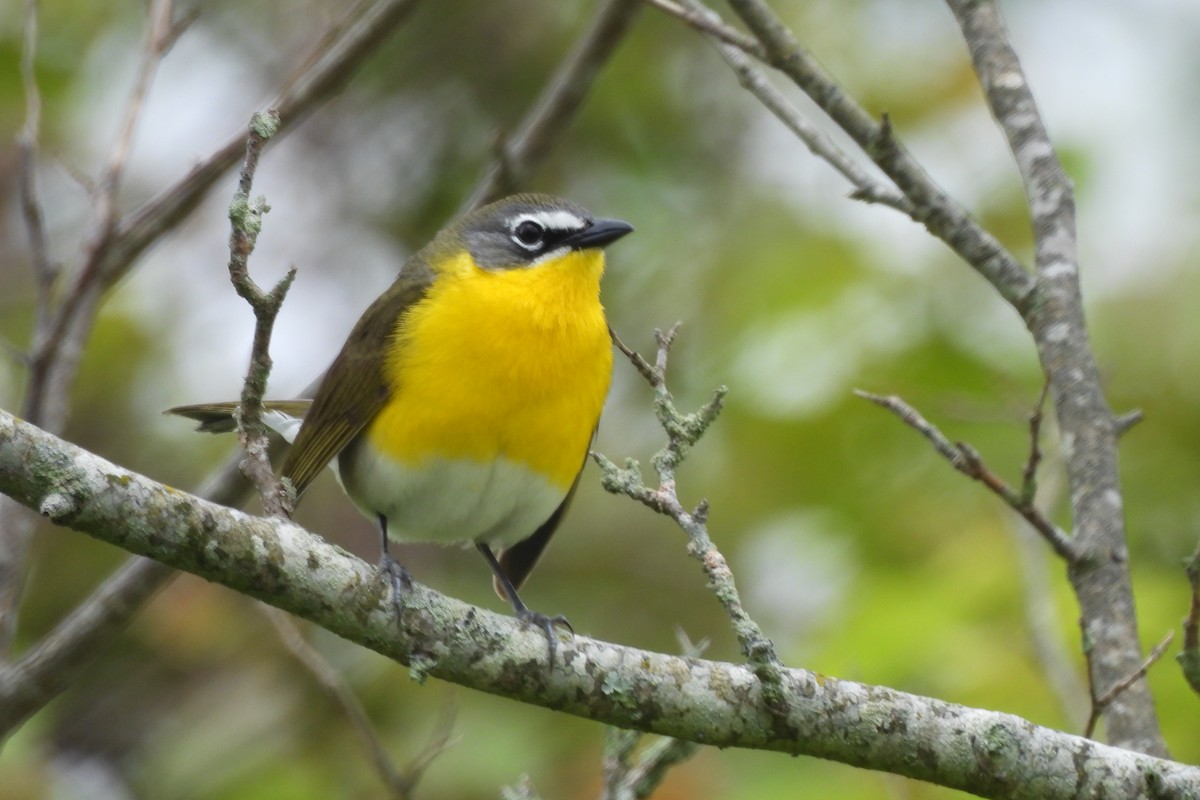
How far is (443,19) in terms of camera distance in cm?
928

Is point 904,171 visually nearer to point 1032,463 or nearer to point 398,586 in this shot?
point 1032,463

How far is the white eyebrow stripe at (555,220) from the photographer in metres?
5.57

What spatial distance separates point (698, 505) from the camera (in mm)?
3549

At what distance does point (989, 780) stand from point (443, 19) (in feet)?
23.6

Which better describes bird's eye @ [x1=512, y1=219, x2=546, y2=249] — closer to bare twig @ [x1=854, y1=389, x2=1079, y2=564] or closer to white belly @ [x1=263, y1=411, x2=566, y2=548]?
white belly @ [x1=263, y1=411, x2=566, y2=548]

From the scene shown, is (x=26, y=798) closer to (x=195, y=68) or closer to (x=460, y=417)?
(x=460, y=417)

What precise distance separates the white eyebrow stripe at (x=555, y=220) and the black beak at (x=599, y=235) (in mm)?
56

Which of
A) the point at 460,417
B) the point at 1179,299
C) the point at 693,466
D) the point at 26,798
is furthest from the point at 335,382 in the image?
the point at 1179,299

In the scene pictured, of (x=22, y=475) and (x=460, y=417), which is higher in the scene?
(x=460, y=417)

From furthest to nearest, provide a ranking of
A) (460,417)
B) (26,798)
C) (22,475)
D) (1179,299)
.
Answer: (1179,299) < (26,798) < (460,417) < (22,475)

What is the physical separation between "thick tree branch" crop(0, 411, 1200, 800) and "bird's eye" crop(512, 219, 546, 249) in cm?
229

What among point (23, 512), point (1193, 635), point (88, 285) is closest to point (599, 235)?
point (88, 285)

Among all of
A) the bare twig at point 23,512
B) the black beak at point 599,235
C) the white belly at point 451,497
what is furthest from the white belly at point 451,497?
the bare twig at point 23,512

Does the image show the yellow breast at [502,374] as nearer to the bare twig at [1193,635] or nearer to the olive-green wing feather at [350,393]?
the olive-green wing feather at [350,393]
